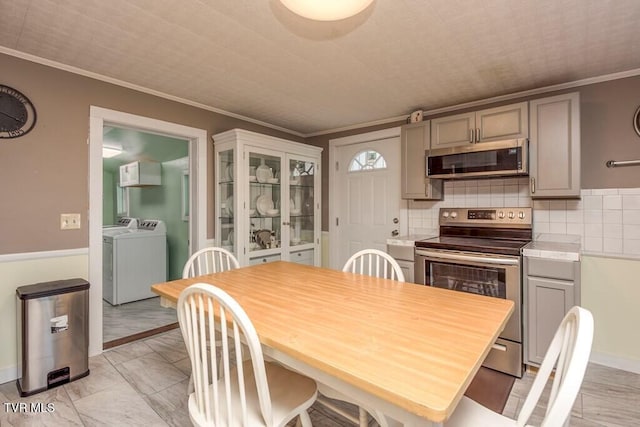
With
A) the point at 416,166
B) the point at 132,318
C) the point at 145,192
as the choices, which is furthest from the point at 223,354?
the point at 145,192

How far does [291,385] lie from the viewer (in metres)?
1.28

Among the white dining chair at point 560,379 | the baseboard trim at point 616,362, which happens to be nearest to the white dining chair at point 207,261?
the white dining chair at point 560,379

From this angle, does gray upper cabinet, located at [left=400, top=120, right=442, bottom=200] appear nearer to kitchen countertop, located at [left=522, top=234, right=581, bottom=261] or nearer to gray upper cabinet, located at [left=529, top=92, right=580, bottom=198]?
gray upper cabinet, located at [left=529, top=92, right=580, bottom=198]

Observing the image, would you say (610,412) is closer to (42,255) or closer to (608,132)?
(608,132)

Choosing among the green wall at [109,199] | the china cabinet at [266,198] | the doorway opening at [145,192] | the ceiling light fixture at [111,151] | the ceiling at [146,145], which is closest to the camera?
the doorway opening at [145,192]

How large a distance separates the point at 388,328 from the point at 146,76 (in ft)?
8.28

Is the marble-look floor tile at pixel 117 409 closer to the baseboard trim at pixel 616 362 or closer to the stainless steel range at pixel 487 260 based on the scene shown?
the stainless steel range at pixel 487 260

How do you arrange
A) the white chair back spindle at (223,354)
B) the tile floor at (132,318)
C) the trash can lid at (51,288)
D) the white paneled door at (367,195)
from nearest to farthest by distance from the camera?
1. the white chair back spindle at (223,354)
2. the trash can lid at (51,288)
3. the tile floor at (132,318)
4. the white paneled door at (367,195)

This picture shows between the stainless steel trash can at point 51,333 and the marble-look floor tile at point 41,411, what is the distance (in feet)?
0.22

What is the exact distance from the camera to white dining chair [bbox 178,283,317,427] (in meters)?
0.96

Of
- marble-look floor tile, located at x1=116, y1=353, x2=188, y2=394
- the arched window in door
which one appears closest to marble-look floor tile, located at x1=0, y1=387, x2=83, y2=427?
marble-look floor tile, located at x1=116, y1=353, x2=188, y2=394

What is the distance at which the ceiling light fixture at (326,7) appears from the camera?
117 cm

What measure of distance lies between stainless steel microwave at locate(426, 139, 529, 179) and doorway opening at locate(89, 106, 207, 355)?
89.8 inches

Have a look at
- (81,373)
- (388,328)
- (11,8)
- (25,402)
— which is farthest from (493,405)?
(11,8)
